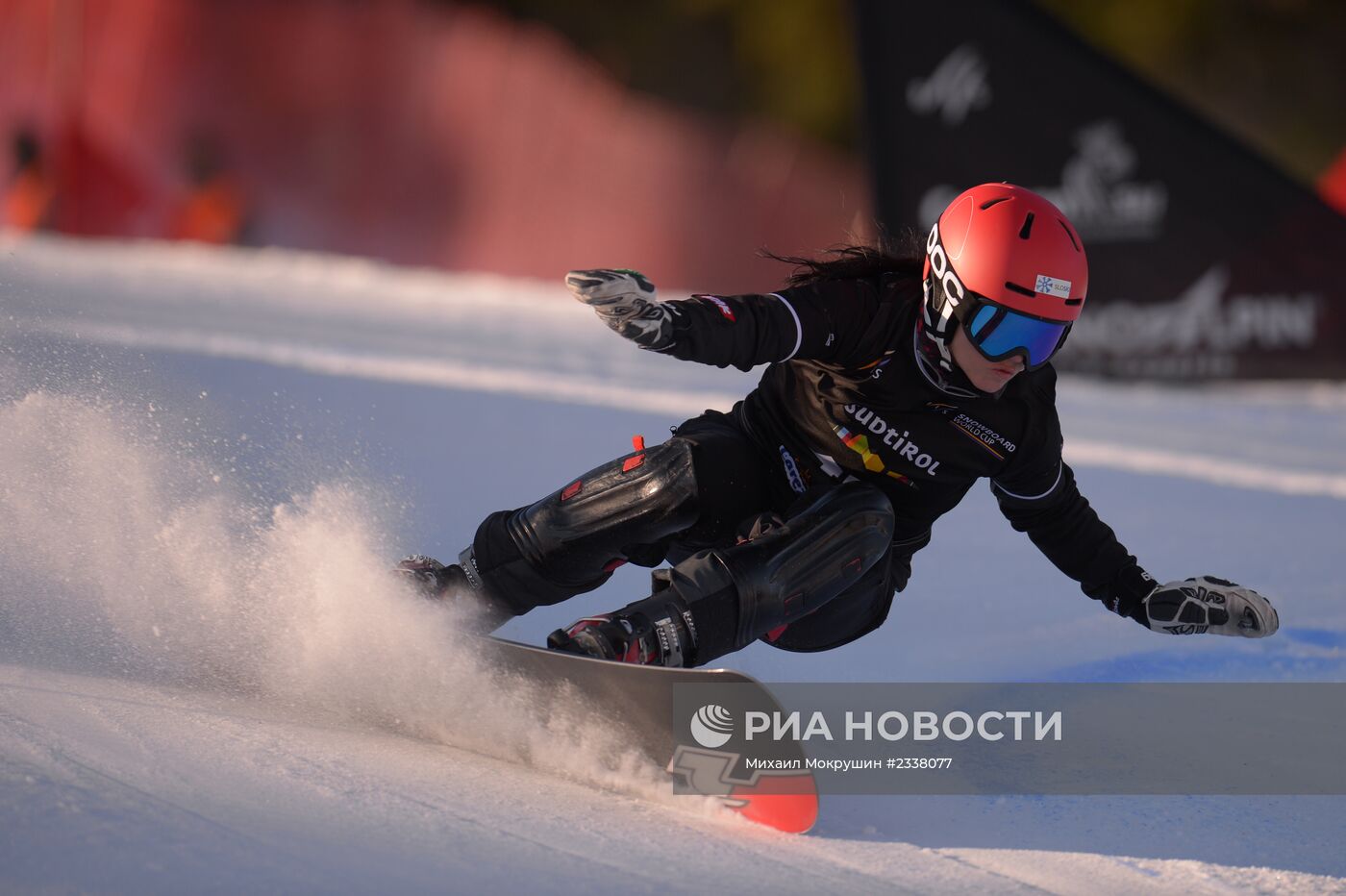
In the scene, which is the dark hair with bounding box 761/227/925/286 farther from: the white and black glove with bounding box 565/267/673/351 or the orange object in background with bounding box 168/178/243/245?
the orange object in background with bounding box 168/178/243/245

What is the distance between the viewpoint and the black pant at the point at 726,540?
10.6 feet

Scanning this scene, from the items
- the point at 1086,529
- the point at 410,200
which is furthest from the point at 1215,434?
the point at 410,200

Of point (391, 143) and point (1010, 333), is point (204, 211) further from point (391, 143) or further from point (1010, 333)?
point (1010, 333)

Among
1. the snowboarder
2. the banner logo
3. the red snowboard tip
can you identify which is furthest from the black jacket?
the banner logo

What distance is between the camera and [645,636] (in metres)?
2.84

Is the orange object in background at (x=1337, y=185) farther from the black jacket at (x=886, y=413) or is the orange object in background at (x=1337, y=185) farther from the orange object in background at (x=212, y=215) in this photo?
the orange object in background at (x=212, y=215)

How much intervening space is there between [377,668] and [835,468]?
3.77ft

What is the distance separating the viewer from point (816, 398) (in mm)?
3311

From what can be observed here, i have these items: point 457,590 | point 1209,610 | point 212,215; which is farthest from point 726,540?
point 212,215

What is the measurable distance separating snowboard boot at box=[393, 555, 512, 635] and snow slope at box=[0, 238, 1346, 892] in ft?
0.29

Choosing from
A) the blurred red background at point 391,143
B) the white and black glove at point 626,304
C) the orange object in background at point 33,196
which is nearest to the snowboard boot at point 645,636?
the white and black glove at point 626,304

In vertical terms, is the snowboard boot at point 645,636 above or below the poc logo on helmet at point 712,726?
above

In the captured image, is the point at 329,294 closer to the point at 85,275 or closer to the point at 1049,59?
the point at 85,275

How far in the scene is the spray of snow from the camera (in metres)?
2.97
